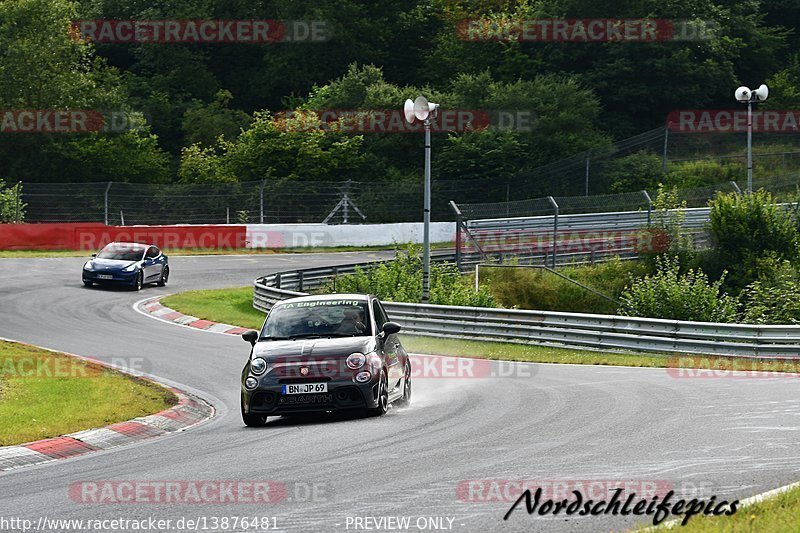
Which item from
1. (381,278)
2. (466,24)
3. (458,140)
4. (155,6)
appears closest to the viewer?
(381,278)

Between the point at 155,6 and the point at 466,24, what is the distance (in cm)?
2252

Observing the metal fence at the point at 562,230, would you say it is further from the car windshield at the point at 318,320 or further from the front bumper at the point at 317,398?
the front bumper at the point at 317,398

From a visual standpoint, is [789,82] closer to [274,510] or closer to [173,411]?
[173,411]

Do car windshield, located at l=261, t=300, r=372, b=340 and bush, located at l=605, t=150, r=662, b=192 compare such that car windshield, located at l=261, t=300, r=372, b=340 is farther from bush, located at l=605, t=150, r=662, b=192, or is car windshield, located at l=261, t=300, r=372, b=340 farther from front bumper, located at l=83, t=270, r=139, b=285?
bush, located at l=605, t=150, r=662, b=192

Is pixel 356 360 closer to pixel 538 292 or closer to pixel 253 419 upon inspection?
pixel 253 419

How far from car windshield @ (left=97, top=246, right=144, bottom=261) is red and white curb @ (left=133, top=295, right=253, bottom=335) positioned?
8.59 feet

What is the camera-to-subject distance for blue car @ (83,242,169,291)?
33.4 meters

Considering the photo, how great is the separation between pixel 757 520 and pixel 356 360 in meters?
6.57

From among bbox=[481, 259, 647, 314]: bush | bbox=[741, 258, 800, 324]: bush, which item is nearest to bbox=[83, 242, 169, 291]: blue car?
bbox=[481, 259, 647, 314]: bush

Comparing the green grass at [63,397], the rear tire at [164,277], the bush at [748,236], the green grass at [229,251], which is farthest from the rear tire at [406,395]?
the green grass at [229,251]

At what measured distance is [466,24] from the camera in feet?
245

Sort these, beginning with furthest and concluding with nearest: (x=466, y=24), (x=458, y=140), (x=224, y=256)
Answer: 1. (x=466, y=24)
2. (x=458, y=140)
3. (x=224, y=256)

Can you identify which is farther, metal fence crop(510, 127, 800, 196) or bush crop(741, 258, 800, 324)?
metal fence crop(510, 127, 800, 196)

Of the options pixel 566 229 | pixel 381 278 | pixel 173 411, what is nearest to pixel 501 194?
pixel 566 229
